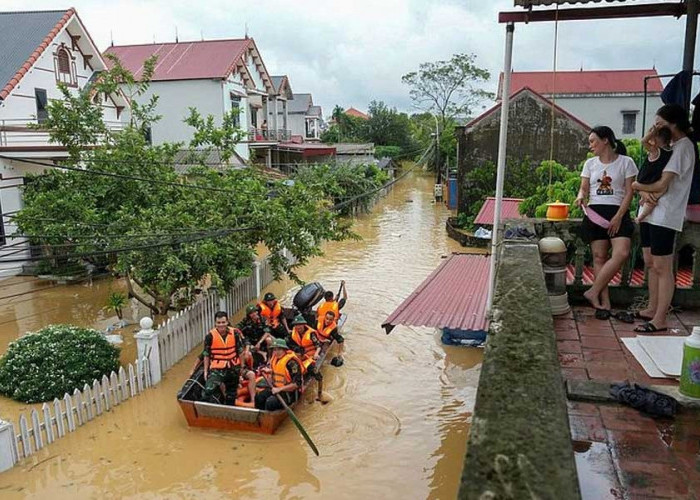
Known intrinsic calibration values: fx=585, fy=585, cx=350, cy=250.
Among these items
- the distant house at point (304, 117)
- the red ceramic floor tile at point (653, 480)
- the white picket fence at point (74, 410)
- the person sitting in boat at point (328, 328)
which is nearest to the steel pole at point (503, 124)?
the red ceramic floor tile at point (653, 480)

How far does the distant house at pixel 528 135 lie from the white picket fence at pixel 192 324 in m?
13.2

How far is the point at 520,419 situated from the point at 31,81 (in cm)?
1961

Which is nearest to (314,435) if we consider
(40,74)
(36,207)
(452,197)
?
(36,207)

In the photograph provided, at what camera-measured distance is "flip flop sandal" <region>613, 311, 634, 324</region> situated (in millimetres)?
5055

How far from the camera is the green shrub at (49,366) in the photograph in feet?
30.0

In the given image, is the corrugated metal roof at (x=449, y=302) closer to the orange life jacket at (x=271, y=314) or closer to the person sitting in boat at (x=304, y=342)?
the person sitting in boat at (x=304, y=342)

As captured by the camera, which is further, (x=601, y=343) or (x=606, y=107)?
(x=606, y=107)

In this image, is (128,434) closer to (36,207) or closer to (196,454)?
(196,454)

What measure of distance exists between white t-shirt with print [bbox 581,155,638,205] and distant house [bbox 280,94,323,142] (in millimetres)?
50611

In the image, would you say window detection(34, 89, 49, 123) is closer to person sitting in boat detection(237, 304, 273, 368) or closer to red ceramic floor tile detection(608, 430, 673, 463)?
person sitting in boat detection(237, 304, 273, 368)

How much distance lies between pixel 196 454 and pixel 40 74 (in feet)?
49.2

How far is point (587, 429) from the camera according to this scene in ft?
11.0

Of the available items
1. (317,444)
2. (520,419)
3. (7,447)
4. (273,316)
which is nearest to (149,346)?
(273,316)

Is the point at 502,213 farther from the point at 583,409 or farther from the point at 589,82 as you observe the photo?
the point at 589,82
